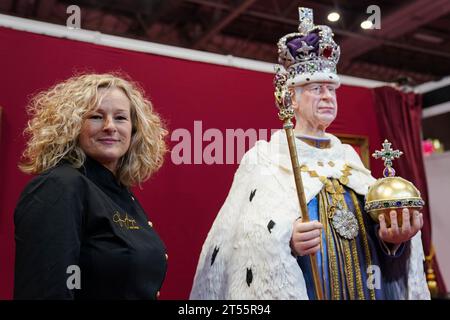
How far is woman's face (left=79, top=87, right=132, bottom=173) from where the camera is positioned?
1.56 meters

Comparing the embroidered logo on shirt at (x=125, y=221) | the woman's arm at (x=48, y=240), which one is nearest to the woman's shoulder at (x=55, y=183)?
the woman's arm at (x=48, y=240)

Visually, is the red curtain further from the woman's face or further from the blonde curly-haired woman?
the woman's face

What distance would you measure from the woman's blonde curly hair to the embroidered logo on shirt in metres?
0.18

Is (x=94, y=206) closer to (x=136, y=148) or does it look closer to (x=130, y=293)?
(x=130, y=293)

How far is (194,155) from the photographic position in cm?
281

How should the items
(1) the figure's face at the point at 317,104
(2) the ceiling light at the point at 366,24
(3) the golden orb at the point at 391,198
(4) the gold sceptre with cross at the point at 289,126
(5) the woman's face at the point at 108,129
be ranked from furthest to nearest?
(2) the ceiling light at the point at 366,24 < (1) the figure's face at the point at 317,104 < (3) the golden orb at the point at 391,198 < (4) the gold sceptre with cross at the point at 289,126 < (5) the woman's face at the point at 108,129

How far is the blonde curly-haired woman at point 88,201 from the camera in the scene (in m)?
1.26

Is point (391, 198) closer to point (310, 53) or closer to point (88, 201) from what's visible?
point (310, 53)

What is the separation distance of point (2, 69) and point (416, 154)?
8.15ft


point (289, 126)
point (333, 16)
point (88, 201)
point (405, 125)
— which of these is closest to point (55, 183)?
point (88, 201)

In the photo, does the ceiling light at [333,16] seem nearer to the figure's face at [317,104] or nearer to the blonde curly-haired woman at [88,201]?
the figure's face at [317,104]

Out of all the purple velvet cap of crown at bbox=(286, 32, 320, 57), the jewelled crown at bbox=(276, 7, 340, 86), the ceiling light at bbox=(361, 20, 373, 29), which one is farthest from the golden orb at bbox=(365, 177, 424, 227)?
the ceiling light at bbox=(361, 20, 373, 29)

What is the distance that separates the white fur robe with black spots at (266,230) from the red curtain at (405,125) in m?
1.12
